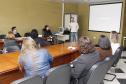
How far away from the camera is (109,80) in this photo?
3.47m

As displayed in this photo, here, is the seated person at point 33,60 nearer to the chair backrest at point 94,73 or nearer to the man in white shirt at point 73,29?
the chair backrest at point 94,73

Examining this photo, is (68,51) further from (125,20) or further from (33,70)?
(125,20)

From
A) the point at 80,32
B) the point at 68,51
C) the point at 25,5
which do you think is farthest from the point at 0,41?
the point at 80,32

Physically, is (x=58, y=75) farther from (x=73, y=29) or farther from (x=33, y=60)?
(x=73, y=29)

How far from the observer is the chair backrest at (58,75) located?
5.69ft

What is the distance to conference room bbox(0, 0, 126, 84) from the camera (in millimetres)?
2143

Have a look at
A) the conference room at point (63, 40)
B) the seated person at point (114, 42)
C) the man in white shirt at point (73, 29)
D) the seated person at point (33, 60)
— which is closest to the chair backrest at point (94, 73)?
the conference room at point (63, 40)

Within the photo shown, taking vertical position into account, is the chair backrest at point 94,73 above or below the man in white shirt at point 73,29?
below

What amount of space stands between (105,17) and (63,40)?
2281mm

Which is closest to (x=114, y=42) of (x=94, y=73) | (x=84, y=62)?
(x=84, y=62)

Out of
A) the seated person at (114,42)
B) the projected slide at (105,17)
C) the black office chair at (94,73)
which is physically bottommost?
the black office chair at (94,73)

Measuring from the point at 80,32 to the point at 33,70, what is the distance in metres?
7.36

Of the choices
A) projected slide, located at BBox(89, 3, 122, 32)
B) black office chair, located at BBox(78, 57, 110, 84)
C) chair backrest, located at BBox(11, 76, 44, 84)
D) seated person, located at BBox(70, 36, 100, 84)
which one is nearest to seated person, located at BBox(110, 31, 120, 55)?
seated person, located at BBox(70, 36, 100, 84)

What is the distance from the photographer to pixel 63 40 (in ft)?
24.4
